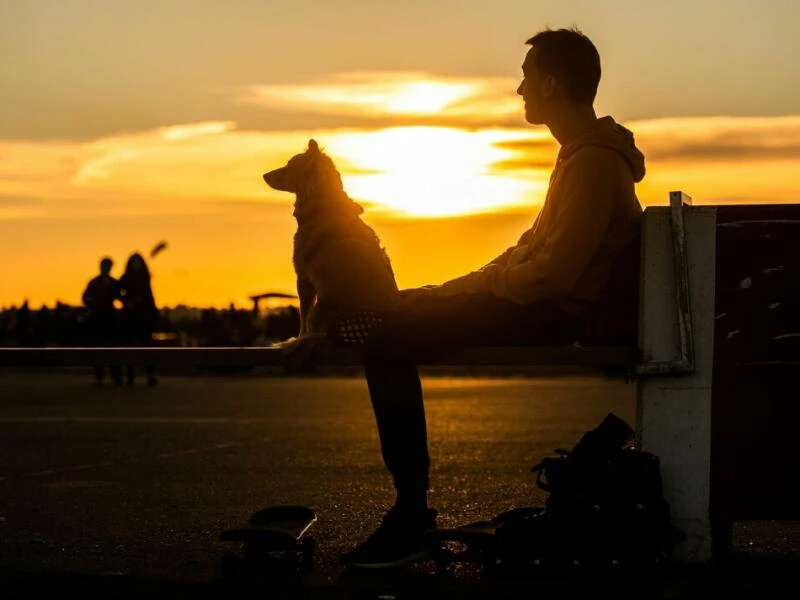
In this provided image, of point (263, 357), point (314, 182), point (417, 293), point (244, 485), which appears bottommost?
point (244, 485)

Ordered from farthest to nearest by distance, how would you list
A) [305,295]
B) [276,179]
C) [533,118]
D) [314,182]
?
[276,179]
[314,182]
[305,295]
[533,118]

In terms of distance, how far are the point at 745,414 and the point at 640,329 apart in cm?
48

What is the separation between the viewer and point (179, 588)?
18.6 feet

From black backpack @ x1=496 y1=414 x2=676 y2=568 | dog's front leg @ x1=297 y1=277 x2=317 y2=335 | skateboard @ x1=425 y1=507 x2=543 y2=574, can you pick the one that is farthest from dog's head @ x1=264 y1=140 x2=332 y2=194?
black backpack @ x1=496 y1=414 x2=676 y2=568

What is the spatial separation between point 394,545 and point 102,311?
22.6 meters

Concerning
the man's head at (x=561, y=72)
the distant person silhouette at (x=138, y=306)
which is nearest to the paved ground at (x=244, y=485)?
the man's head at (x=561, y=72)

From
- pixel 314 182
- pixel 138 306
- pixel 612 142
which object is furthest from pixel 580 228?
pixel 138 306

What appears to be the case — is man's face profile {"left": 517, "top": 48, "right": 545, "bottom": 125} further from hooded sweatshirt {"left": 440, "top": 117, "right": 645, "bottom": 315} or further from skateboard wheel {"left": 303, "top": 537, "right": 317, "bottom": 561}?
skateboard wheel {"left": 303, "top": 537, "right": 317, "bottom": 561}

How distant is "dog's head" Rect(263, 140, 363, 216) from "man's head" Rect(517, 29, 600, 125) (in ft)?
6.59

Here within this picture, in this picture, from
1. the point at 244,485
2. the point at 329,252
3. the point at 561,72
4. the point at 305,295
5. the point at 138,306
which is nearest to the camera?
the point at 561,72

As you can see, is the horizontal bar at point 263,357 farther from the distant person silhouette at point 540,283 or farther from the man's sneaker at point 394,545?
the man's sneaker at point 394,545

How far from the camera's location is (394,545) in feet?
20.1

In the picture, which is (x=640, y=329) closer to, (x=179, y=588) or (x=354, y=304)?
(x=354, y=304)

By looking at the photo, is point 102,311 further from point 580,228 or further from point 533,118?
point 580,228
